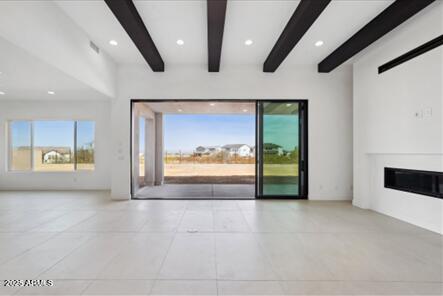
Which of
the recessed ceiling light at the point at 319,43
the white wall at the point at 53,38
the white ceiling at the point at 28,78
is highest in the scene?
the recessed ceiling light at the point at 319,43

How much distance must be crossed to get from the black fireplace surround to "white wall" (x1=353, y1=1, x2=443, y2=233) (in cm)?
11

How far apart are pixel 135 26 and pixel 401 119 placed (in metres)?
5.15

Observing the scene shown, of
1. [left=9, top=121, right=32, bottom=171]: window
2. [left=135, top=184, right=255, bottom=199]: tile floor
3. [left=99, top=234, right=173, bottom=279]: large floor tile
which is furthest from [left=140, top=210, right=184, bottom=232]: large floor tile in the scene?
[left=9, top=121, right=32, bottom=171]: window

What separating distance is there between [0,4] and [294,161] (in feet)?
21.5

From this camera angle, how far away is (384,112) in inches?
201

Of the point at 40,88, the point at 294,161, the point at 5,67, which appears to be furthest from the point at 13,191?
the point at 294,161

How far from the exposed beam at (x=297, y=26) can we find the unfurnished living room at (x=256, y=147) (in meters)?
0.04

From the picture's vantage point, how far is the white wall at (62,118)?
27.0ft

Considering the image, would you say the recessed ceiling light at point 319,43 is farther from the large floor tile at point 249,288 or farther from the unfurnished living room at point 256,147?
the large floor tile at point 249,288

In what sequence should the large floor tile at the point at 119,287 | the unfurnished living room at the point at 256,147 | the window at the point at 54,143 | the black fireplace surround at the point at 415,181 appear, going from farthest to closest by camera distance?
the window at the point at 54,143 → the black fireplace surround at the point at 415,181 → the unfurnished living room at the point at 256,147 → the large floor tile at the point at 119,287

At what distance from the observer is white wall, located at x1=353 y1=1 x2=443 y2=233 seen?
157 inches

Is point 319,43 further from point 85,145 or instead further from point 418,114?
point 85,145

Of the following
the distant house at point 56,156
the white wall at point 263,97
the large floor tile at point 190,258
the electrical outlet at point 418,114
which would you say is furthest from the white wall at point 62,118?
the electrical outlet at point 418,114

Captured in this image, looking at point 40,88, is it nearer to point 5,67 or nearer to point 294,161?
point 5,67
